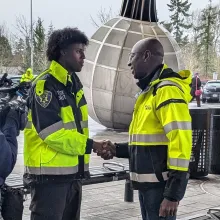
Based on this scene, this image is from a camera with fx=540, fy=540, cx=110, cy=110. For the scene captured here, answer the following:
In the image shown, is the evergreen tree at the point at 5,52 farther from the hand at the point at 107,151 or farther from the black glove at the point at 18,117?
the black glove at the point at 18,117

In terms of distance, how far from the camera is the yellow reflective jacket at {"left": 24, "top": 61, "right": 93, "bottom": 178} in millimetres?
3830

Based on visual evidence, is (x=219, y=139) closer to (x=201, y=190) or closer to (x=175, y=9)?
(x=201, y=190)

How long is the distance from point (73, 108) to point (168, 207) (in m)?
1.03

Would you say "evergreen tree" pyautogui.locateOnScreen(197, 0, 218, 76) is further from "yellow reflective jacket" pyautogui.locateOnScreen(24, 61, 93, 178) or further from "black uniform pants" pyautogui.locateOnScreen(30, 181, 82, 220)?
"black uniform pants" pyautogui.locateOnScreen(30, 181, 82, 220)

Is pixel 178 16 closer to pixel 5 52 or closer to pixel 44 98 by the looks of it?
pixel 5 52

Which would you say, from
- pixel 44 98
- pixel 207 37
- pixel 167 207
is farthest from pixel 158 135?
pixel 207 37

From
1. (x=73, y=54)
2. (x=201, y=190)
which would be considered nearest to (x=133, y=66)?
(x=73, y=54)

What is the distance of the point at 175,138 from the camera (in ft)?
11.8

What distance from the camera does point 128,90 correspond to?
14.8 metres

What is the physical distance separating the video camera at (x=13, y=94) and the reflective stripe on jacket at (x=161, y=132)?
2.70 ft

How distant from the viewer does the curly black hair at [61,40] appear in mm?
4074

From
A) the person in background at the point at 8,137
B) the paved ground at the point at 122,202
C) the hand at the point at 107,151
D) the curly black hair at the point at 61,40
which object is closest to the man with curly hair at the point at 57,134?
the curly black hair at the point at 61,40

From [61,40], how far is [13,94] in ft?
2.00

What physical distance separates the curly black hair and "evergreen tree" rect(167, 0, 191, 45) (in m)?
56.7
